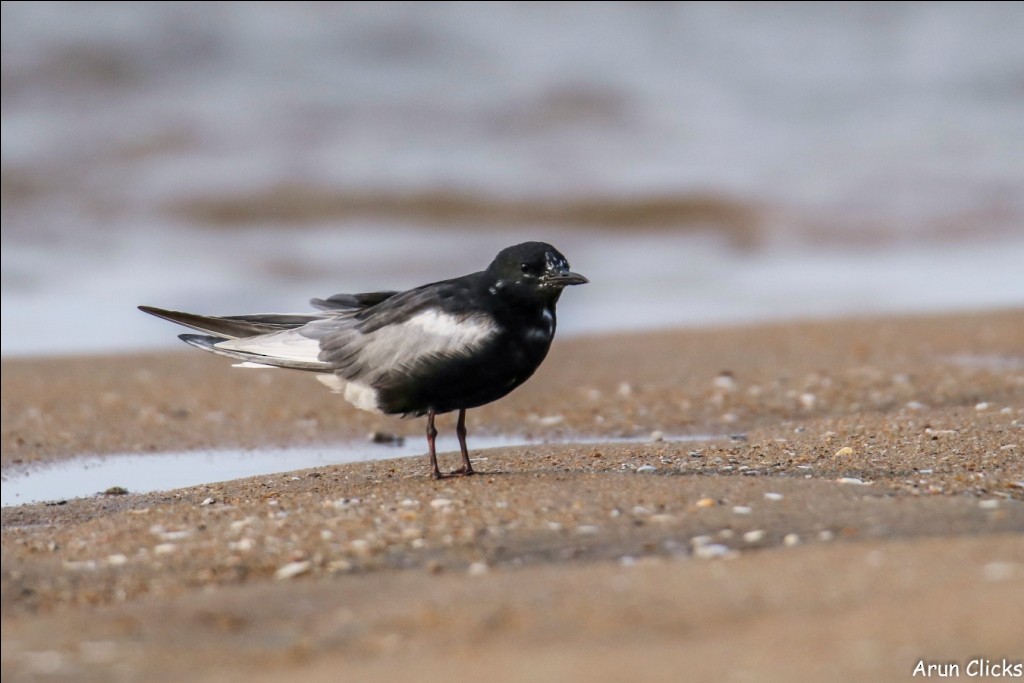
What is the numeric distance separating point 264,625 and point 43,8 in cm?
1575

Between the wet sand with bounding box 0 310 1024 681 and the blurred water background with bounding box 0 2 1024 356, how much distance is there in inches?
188

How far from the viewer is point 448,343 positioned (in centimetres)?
509

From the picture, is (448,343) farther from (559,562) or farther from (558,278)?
(559,562)

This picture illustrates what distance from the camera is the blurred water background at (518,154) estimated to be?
1280cm

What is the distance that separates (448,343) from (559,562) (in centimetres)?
137

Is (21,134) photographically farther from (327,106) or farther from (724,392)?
(724,392)

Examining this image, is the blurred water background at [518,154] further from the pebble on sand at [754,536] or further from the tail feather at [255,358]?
the pebble on sand at [754,536]

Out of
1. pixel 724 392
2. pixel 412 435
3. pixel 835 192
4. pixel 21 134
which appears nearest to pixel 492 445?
pixel 412 435

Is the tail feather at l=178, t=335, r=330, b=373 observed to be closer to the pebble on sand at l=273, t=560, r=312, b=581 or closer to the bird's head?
the bird's head

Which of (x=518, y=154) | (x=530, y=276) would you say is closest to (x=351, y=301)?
(x=530, y=276)

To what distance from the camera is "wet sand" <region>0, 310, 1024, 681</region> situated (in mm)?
3230

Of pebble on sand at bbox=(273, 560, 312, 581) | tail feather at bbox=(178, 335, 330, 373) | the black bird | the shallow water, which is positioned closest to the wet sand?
pebble on sand at bbox=(273, 560, 312, 581)

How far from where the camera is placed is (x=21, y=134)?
1599 cm

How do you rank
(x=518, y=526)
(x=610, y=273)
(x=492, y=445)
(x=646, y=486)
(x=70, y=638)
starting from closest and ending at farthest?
1. (x=70, y=638)
2. (x=518, y=526)
3. (x=646, y=486)
4. (x=492, y=445)
5. (x=610, y=273)
